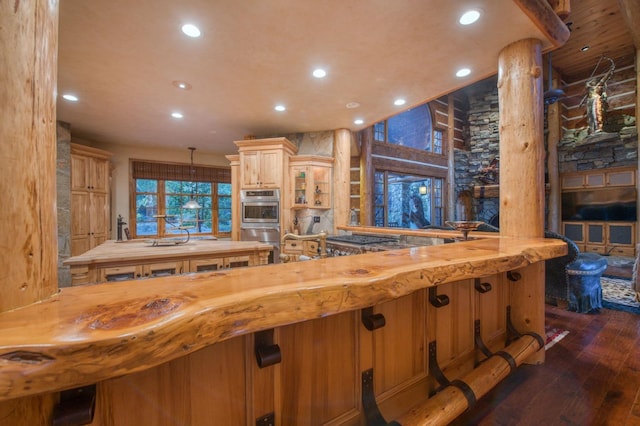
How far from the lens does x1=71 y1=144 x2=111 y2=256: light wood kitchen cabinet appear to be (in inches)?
183

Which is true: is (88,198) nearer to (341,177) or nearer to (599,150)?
(341,177)

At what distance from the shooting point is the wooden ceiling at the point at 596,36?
12.8 feet

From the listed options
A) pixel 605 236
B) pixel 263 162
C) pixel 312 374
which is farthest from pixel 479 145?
pixel 312 374

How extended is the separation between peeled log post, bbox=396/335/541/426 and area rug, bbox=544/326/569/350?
3.15 feet

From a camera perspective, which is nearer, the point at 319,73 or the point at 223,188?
the point at 319,73

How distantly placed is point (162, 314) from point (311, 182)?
4.28 m

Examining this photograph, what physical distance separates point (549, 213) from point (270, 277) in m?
7.96

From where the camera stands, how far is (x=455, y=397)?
1.23m

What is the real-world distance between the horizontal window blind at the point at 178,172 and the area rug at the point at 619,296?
748 centimetres

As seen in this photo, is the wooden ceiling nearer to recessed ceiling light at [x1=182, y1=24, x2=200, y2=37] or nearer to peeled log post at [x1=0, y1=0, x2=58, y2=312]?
recessed ceiling light at [x1=182, y1=24, x2=200, y2=37]

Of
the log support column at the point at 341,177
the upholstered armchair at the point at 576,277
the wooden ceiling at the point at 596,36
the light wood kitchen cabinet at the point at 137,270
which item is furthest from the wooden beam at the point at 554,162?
the light wood kitchen cabinet at the point at 137,270

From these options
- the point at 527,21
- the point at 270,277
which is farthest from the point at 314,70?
the point at 270,277

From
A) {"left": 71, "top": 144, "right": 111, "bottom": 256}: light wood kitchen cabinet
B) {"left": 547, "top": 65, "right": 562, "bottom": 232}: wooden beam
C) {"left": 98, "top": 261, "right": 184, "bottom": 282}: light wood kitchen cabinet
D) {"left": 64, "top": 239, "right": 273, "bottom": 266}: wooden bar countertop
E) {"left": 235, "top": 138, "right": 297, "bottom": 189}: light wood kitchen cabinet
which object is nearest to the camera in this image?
{"left": 64, "top": 239, "right": 273, "bottom": 266}: wooden bar countertop

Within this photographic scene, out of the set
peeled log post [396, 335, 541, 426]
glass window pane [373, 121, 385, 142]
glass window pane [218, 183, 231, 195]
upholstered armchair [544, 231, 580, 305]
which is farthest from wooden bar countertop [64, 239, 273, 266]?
glass window pane [373, 121, 385, 142]
